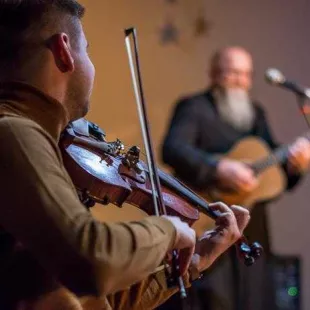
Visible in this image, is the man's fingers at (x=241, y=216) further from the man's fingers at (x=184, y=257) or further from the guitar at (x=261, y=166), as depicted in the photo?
the guitar at (x=261, y=166)

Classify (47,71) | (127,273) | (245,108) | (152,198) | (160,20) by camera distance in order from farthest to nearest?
(160,20) < (245,108) < (152,198) < (47,71) < (127,273)

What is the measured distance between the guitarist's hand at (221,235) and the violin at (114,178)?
4cm

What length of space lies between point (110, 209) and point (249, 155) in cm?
73

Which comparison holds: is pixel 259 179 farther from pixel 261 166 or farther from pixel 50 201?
pixel 50 201

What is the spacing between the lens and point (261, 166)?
316 centimetres

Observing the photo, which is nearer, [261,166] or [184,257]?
[184,257]

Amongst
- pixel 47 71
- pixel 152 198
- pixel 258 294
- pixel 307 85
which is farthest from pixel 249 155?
pixel 47 71

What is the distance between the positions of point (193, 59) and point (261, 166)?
79 centimetres

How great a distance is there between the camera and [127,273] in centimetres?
105

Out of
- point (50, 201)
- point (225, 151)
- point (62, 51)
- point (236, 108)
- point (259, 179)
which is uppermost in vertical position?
point (62, 51)

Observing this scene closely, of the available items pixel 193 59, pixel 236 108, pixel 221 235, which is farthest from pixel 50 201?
pixel 193 59

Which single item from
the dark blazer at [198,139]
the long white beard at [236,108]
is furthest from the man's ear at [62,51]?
the long white beard at [236,108]

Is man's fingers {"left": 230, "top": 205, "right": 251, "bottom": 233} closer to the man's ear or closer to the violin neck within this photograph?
the violin neck

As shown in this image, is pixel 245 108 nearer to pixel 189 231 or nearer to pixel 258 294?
pixel 258 294
